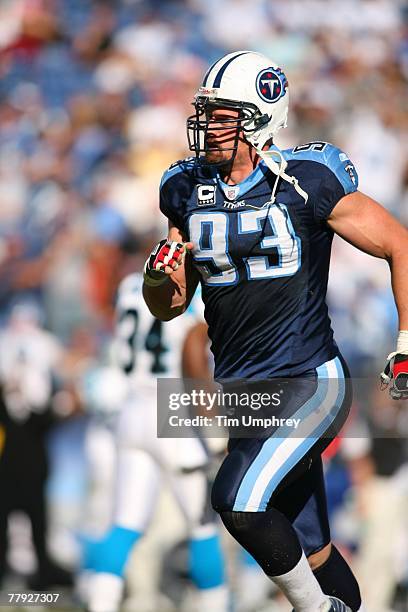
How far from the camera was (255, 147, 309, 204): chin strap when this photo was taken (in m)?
3.06

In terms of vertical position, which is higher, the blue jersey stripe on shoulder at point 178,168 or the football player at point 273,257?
the blue jersey stripe on shoulder at point 178,168

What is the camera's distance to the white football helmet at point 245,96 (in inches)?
123

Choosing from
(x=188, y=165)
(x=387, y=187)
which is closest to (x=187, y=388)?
(x=188, y=165)

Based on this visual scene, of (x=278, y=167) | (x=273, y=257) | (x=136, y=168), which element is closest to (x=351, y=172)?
(x=278, y=167)

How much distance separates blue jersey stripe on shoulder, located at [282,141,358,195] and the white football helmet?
110mm

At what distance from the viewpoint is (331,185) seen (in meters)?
3.06

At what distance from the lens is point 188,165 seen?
130 inches

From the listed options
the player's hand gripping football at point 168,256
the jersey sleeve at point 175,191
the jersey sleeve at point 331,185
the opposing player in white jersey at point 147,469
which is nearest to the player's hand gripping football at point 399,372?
→ the jersey sleeve at point 331,185

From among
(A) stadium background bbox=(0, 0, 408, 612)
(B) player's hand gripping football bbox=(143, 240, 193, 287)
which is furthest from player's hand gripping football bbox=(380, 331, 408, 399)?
(A) stadium background bbox=(0, 0, 408, 612)

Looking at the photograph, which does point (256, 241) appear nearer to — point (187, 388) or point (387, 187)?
point (187, 388)

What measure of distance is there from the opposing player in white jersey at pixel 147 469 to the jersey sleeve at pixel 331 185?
5.69 feet

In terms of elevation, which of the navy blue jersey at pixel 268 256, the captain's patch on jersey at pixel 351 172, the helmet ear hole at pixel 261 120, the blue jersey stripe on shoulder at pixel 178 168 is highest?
the helmet ear hole at pixel 261 120

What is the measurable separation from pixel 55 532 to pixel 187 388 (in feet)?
5.28

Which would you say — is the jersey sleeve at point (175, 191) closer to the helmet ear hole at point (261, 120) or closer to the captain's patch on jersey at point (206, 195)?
the captain's patch on jersey at point (206, 195)
